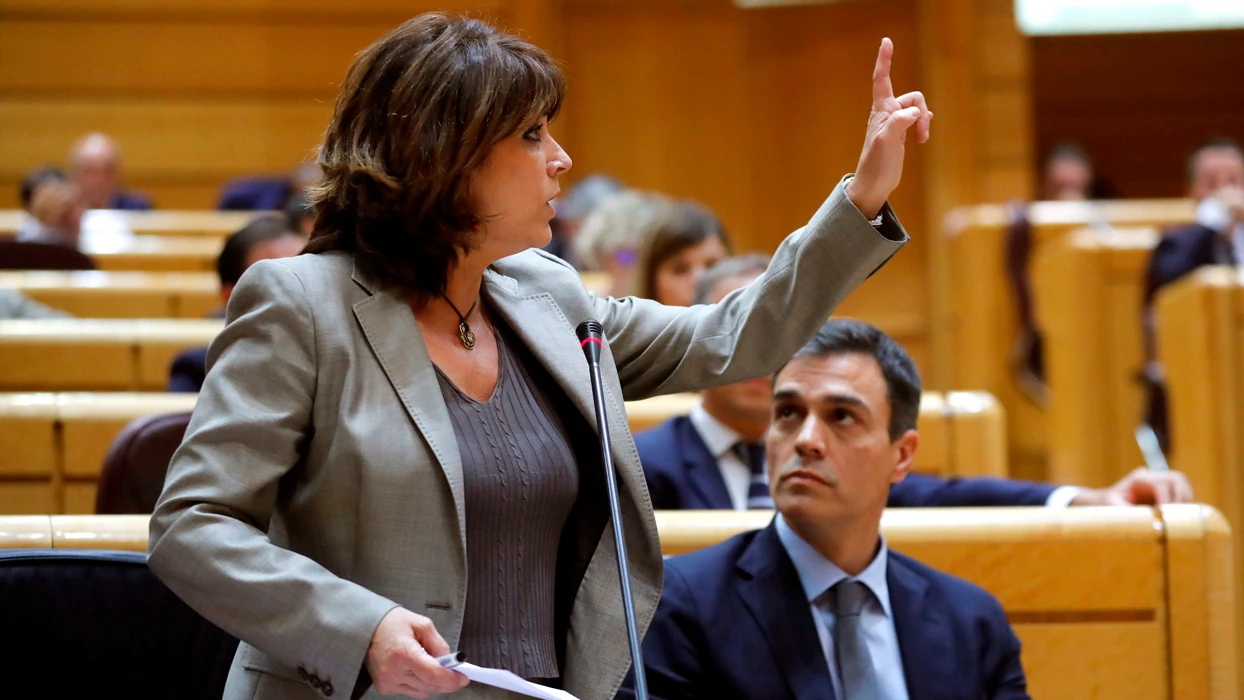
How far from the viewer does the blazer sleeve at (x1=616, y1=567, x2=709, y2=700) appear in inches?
72.6

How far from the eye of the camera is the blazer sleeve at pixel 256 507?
1.15 m

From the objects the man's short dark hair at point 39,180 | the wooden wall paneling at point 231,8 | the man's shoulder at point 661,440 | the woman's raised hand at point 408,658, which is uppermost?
the wooden wall paneling at point 231,8

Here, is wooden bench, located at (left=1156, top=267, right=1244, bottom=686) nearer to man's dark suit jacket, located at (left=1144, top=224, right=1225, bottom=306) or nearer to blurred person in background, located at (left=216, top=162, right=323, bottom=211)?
man's dark suit jacket, located at (left=1144, top=224, right=1225, bottom=306)

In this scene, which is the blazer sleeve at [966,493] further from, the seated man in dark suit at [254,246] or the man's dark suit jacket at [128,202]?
the man's dark suit jacket at [128,202]

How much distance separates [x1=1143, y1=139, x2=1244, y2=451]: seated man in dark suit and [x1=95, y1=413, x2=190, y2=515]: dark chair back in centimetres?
299

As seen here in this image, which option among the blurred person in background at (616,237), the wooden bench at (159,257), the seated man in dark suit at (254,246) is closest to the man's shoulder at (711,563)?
the seated man in dark suit at (254,246)

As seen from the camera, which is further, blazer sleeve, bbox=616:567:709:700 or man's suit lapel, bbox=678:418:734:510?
man's suit lapel, bbox=678:418:734:510

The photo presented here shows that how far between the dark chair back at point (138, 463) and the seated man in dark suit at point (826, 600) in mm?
944

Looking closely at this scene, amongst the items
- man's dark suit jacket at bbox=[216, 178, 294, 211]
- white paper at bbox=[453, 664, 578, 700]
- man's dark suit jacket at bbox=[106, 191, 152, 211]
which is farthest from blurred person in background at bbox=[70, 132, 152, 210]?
white paper at bbox=[453, 664, 578, 700]

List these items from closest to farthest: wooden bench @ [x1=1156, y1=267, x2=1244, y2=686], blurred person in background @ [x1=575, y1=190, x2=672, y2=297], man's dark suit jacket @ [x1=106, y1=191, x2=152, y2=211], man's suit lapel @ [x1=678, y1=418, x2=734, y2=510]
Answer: man's suit lapel @ [x1=678, y1=418, x2=734, y2=510]
wooden bench @ [x1=1156, y1=267, x2=1244, y2=686]
blurred person in background @ [x1=575, y1=190, x2=672, y2=297]
man's dark suit jacket @ [x1=106, y1=191, x2=152, y2=211]

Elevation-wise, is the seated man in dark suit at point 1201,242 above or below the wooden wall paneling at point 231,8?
below

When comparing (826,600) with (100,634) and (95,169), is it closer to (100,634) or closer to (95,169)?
(100,634)

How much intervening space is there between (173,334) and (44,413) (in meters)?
0.79

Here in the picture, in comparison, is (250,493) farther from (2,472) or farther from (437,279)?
(2,472)
